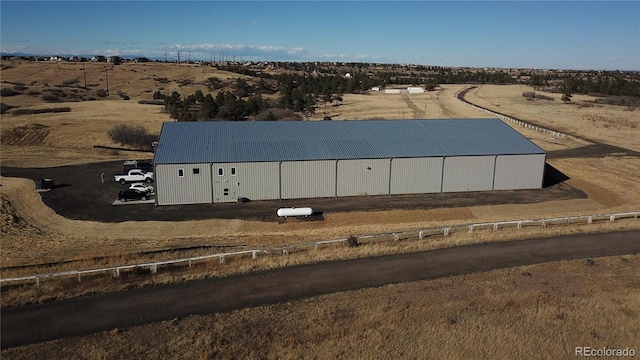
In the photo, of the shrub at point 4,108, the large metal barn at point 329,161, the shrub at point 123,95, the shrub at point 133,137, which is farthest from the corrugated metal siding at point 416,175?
the shrub at point 123,95

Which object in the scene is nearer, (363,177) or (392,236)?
(392,236)

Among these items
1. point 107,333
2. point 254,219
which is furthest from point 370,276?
point 254,219

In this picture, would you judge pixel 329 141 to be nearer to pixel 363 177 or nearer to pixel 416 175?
pixel 363 177

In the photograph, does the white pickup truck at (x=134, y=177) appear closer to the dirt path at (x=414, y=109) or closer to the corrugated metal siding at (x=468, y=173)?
the corrugated metal siding at (x=468, y=173)

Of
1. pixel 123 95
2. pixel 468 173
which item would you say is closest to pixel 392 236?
pixel 468 173

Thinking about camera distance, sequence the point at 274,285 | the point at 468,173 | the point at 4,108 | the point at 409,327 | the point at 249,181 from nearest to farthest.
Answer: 1. the point at 409,327
2. the point at 274,285
3. the point at 249,181
4. the point at 468,173
5. the point at 4,108

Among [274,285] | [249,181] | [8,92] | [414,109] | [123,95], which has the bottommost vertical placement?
[274,285]

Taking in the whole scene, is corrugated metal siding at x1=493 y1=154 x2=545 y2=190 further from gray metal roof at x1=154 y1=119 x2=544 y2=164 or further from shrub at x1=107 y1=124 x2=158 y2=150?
shrub at x1=107 y1=124 x2=158 y2=150
